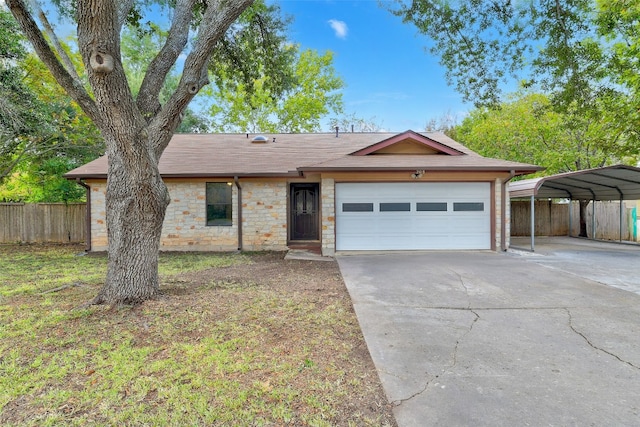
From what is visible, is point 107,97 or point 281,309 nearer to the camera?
point 107,97

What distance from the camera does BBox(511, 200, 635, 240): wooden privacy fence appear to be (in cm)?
1323

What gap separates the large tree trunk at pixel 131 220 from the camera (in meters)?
4.35

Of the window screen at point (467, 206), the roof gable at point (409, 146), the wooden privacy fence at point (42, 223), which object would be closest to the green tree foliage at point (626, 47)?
the roof gable at point (409, 146)

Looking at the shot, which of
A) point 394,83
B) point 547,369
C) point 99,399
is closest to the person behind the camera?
point 99,399

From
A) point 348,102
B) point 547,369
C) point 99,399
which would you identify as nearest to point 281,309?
point 99,399

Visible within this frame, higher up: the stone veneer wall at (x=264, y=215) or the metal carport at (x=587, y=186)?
the metal carport at (x=587, y=186)

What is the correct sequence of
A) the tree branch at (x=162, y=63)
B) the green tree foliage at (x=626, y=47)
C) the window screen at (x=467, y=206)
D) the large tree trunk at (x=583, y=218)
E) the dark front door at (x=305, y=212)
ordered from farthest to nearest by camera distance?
1. the large tree trunk at (x=583, y=218)
2. the dark front door at (x=305, y=212)
3. the window screen at (x=467, y=206)
4. the green tree foliage at (x=626, y=47)
5. the tree branch at (x=162, y=63)

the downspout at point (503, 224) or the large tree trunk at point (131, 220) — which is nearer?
the large tree trunk at point (131, 220)

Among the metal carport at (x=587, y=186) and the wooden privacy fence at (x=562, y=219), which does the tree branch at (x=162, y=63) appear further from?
the wooden privacy fence at (x=562, y=219)

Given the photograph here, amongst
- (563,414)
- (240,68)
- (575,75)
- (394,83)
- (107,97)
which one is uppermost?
(394,83)

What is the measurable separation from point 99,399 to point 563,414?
138 inches

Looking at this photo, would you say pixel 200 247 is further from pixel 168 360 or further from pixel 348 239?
pixel 168 360

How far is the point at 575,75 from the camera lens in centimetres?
716

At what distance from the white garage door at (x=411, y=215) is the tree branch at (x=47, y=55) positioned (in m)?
6.46
